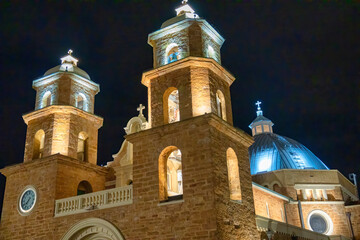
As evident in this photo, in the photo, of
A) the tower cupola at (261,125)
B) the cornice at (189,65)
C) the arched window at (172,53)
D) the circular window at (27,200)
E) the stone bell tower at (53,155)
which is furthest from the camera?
the tower cupola at (261,125)

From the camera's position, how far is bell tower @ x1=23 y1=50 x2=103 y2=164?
21359 millimetres

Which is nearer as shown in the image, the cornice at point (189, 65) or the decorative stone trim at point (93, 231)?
the decorative stone trim at point (93, 231)

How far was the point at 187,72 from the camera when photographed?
1750 cm

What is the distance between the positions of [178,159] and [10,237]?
31.1ft

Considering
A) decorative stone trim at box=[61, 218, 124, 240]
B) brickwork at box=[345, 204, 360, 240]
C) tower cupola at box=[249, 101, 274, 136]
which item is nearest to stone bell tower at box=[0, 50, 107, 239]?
decorative stone trim at box=[61, 218, 124, 240]

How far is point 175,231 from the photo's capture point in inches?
587

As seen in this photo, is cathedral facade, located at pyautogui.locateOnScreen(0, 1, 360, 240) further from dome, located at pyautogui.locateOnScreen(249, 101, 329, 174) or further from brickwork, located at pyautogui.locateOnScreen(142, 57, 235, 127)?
dome, located at pyautogui.locateOnScreen(249, 101, 329, 174)

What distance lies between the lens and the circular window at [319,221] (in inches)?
1180

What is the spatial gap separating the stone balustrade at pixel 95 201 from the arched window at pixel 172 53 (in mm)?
6274

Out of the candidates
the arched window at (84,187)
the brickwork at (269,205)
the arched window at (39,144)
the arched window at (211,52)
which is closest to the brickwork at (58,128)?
the arched window at (39,144)

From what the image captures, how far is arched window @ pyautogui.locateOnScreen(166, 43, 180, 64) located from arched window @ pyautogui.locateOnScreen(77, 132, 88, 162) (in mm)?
7469

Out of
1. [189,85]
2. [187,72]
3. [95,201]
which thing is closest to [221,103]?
[189,85]

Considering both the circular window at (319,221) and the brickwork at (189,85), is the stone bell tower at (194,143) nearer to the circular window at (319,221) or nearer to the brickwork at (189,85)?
the brickwork at (189,85)

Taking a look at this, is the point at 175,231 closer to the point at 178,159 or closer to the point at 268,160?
the point at 178,159
